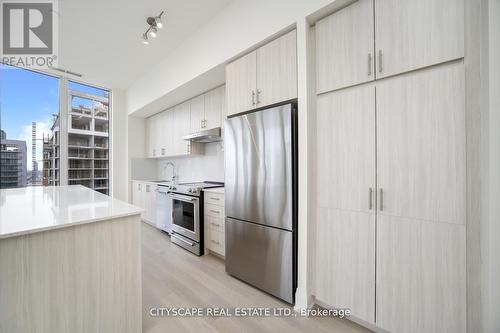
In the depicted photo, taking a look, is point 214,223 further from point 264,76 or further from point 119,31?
point 119,31

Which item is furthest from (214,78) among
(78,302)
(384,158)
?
(78,302)

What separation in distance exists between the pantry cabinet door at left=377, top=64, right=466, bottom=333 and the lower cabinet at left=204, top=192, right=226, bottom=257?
67.5 inches

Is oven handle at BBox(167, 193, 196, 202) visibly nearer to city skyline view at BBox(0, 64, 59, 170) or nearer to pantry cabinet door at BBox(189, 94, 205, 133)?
pantry cabinet door at BBox(189, 94, 205, 133)

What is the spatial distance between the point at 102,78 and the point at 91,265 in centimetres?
427

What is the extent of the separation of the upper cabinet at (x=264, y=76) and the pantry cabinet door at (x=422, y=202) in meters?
0.77

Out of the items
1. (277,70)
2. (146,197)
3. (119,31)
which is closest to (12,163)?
(146,197)

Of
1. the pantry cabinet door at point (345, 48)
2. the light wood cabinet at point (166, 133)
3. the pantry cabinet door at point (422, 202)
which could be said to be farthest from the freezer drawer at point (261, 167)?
the light wood cabinet at point (166, 133)

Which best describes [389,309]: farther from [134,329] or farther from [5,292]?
[5,292]

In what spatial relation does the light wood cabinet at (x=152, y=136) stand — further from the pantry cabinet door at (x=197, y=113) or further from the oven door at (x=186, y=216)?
the oven door at (x=186, y=216)

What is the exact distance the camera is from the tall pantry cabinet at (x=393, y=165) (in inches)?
45.3

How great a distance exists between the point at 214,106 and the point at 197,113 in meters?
0.48

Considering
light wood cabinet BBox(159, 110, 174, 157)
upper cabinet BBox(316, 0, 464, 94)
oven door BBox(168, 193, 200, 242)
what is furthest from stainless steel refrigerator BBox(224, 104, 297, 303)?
light wood cabinet BBox(159, 110, 174, 157)

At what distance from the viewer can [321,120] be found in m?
1.69

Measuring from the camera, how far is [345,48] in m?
1.53
